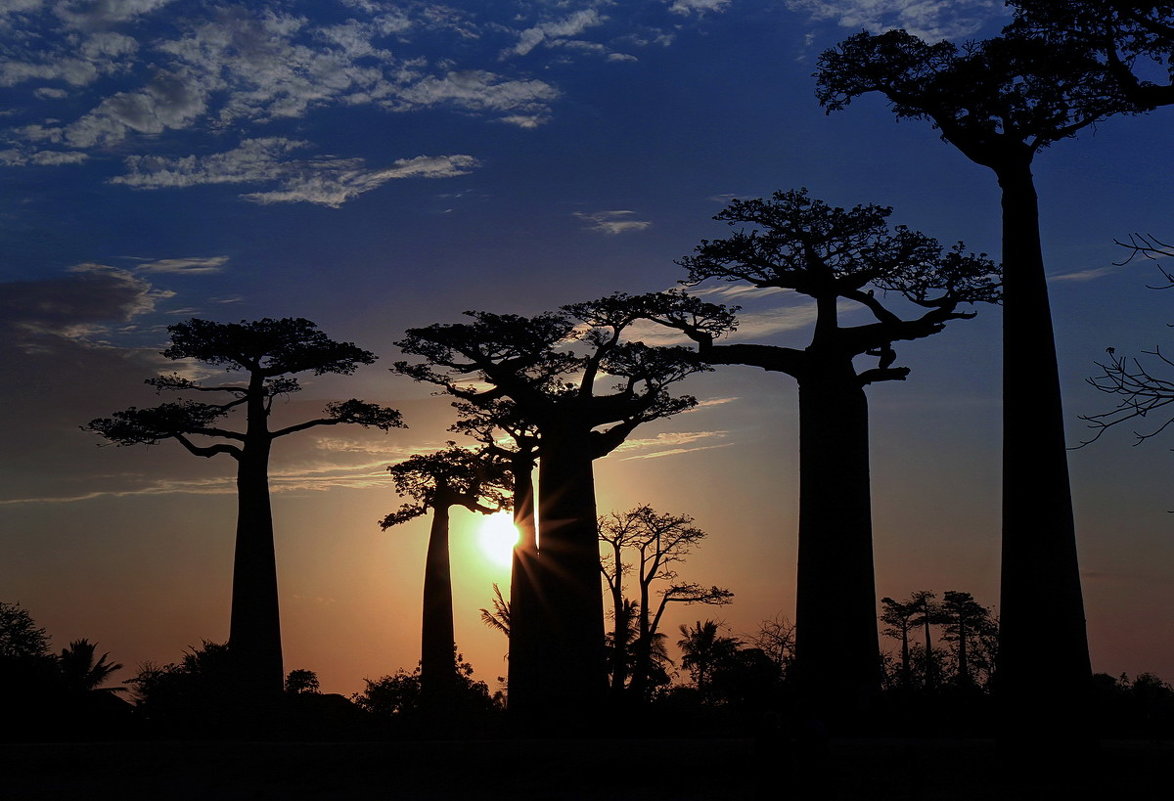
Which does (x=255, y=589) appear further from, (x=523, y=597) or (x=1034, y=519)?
(x=1034, y=519)

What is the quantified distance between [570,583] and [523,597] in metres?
2.68

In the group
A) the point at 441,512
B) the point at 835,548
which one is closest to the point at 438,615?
the point at 441,512

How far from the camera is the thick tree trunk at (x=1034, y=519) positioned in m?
10.6

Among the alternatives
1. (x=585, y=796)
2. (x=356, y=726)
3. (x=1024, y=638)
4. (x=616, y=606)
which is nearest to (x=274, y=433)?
(x=356, y=726)

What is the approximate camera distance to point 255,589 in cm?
2188

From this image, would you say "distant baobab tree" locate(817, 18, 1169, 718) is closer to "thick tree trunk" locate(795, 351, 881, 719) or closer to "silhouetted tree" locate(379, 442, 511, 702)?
"thick tree trunk" locate(795, 351, 881, 719)

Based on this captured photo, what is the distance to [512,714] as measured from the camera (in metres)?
21.1

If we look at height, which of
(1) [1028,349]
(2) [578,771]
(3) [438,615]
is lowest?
(2) [578,771]

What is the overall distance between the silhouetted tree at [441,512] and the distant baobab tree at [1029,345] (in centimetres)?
1397

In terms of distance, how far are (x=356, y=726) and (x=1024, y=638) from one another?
1438 centimetres

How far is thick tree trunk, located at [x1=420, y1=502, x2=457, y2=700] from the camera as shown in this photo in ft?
84.4

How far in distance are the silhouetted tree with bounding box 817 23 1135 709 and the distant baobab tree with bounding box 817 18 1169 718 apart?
0.03 ft

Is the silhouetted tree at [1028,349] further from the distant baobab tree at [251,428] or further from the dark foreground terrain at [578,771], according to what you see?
the distant baobab tree at [251,428]

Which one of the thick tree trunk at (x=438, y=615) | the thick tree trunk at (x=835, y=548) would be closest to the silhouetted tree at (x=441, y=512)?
the thick tree trunk at (x=438, y=615)
